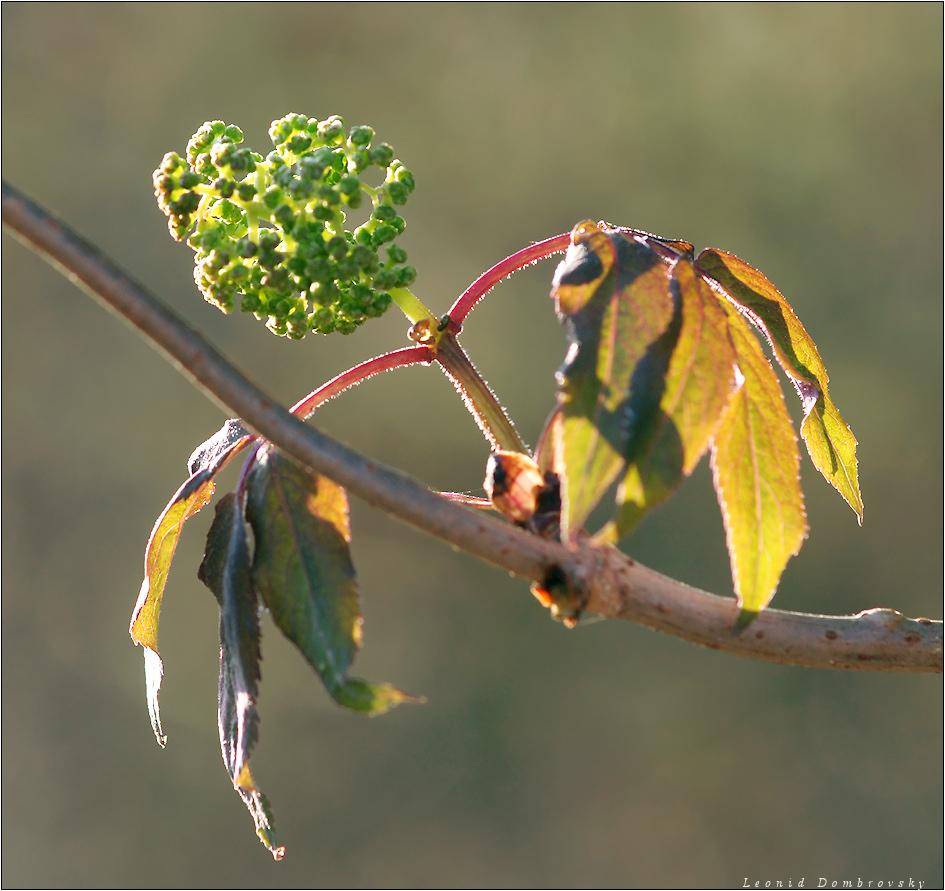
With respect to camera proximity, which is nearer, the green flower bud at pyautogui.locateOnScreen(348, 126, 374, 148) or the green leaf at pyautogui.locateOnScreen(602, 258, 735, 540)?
the green leaf at pyautogui.locateOnScreen(602, 258, 735, 540)

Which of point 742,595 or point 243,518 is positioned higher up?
point 243,518

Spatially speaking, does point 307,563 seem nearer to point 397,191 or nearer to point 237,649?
point 237,649

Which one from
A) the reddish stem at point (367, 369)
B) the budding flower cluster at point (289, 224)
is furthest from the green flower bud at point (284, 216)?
the reddish stem at point (367, 369)

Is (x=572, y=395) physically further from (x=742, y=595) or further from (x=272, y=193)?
(x=272, y=193)

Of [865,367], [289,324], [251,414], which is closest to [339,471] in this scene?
[251,414]

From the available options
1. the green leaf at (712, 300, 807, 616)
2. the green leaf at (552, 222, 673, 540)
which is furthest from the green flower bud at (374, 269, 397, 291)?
the green leaf at (712, 300, 807, 616)

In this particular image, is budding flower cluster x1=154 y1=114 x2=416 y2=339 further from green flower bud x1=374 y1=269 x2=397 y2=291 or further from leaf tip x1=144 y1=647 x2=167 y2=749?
leaf tip x1=144 y1=647 x2=167 y2=749

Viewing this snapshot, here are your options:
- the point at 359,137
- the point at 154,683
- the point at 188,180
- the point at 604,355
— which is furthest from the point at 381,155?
the point at 154,683
